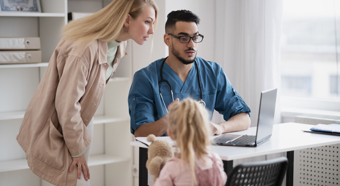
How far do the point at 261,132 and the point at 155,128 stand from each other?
0.57 metres

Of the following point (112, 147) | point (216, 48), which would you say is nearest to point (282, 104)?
point (216, 48)

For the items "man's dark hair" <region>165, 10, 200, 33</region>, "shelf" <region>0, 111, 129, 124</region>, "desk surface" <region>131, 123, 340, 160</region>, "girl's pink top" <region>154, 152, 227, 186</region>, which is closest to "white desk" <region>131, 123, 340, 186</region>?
"desk surface" <region>131, 123, 340, 160</region>

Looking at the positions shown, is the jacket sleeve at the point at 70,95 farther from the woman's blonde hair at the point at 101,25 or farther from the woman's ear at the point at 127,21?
the woman's ear at the point at 127,21

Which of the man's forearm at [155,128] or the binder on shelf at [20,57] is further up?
the binder on shelf at [20,57]

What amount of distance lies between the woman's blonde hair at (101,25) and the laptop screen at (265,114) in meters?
Result: 0.74

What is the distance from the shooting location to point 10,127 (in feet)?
11.1

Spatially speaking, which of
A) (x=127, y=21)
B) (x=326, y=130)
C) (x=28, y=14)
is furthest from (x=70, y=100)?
(x=326, y=130)

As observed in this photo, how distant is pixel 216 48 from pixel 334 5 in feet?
3.17

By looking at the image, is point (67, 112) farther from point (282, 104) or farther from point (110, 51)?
point (282, 104)

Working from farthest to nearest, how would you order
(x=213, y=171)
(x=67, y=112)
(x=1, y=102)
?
1. (x=1, y=102)
2. (x=67, y=112)
3. (x=213, y=171)

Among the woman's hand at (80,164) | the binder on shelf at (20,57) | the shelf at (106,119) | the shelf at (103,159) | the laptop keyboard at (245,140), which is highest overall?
the binder on shelf at (20,57)

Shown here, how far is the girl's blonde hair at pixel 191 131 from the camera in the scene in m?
1.57

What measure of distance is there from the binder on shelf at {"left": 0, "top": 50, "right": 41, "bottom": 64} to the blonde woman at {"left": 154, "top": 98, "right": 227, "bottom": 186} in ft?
5.84

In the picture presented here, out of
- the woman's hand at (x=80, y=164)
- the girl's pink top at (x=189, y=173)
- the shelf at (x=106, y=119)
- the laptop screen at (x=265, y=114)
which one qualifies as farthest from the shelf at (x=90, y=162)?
the girl's pink top at (x=189, y=173)
